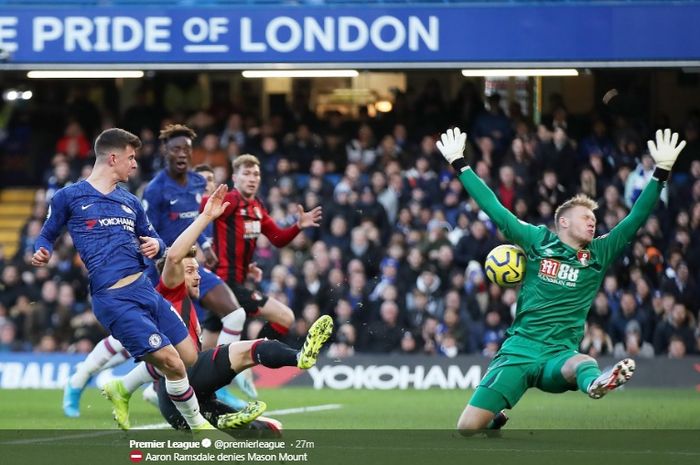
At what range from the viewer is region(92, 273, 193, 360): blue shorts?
10.2 metres

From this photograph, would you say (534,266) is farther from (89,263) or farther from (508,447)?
(89,263)

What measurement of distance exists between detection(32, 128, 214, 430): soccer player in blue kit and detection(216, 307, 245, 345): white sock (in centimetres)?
325

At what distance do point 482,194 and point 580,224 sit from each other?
729mm

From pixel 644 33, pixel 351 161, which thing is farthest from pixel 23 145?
pixel 644 33

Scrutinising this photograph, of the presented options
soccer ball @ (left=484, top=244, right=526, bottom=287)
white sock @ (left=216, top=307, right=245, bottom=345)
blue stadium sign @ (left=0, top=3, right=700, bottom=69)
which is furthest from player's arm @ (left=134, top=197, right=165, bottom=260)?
blue stadium sign @ (left=0, top=3, right=700, bottom=69)

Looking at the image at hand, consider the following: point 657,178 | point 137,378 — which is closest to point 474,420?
point 657,178

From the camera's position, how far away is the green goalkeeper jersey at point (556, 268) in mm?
10297

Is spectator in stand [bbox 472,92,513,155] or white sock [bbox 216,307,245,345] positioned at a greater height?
spectator in stand [bbox 472,92,513,155]

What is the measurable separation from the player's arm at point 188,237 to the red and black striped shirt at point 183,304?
324mm

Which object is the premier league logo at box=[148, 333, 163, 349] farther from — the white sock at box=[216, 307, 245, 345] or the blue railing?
the blue railing

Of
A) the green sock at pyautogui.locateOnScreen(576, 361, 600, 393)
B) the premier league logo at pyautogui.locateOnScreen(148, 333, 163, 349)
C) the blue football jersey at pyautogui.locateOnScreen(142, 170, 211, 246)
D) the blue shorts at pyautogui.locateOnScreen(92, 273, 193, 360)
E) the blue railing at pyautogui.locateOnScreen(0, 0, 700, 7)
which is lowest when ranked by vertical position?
the green sock at pyautogui.locateOnScreen(576, 361, 600, 393)

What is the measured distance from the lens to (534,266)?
1045 cm

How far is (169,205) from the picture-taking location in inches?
530

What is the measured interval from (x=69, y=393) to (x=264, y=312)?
204cm
